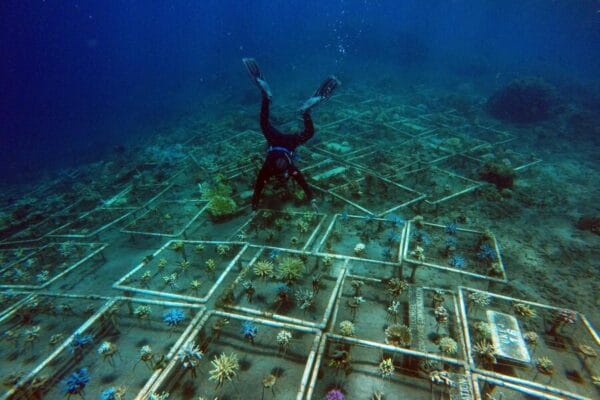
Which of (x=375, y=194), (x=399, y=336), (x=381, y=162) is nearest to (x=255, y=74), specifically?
(x=375, y=194)

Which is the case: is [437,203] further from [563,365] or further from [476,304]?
[563,365]

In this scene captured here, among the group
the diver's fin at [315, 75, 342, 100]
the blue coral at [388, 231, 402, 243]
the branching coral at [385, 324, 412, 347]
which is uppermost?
the diver's fin at [315, 75, 342, 100]

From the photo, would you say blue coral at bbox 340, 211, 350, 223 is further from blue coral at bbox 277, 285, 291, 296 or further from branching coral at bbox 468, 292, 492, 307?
branching coral at bbox 468, 292, 492, 307

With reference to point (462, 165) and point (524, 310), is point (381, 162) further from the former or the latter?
point (524, 310)

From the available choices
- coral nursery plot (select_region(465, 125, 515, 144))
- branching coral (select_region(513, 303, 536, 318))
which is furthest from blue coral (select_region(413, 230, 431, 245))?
coral nursery plot (select_region(465, 125, 515, 144))

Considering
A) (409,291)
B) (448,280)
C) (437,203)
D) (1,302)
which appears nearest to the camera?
(409,291)

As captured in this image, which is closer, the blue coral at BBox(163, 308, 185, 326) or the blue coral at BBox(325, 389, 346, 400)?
the blue coral at BBox(325, 389, 346, 400)

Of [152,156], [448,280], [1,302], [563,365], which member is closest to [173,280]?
[1,302]

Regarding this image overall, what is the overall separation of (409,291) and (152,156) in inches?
791

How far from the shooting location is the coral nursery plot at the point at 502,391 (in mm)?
4820

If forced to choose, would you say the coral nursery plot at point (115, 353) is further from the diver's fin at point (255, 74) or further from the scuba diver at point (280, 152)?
the diver's fin at point (255, 74)

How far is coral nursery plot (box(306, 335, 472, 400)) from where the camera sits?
17.7 ft

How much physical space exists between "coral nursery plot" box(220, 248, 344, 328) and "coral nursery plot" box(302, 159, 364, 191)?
4.85 m

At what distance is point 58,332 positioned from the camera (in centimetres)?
762
